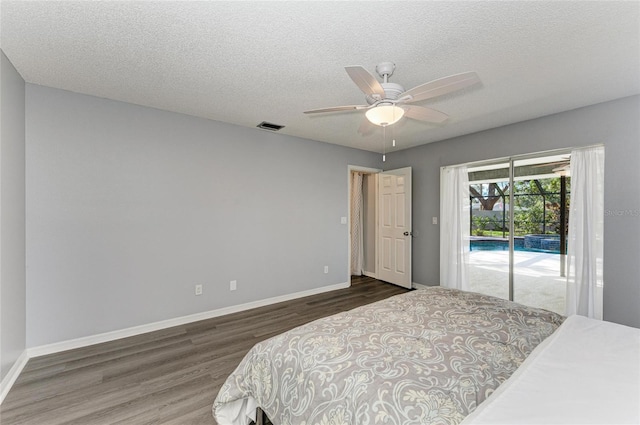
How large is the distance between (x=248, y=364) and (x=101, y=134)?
2745 mm

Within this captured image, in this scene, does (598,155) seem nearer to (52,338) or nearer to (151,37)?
(151,37)

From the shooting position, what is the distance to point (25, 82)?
2.45 meters

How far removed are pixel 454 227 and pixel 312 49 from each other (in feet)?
10.9

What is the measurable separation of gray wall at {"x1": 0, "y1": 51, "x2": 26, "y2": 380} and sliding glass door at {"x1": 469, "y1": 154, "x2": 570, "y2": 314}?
4978 mm

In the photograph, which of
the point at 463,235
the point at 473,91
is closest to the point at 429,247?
the point at 463,235

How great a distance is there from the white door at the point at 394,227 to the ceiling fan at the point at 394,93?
8.52 ft

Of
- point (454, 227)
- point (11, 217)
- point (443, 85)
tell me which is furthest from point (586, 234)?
point (11, 217)

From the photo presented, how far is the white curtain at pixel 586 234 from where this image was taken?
290 cm

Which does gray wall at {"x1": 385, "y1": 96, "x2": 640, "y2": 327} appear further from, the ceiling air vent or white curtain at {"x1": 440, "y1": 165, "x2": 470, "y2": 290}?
the ceiling air vent

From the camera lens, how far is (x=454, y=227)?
413 centimetres

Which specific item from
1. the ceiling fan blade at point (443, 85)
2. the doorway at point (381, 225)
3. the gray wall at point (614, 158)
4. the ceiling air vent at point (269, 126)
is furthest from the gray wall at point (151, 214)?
the gray wall at point (614, 158)

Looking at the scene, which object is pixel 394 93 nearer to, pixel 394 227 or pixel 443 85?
pixel 443 85

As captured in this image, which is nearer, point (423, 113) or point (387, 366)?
point (387, 366)

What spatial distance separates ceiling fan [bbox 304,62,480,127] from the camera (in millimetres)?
1628
